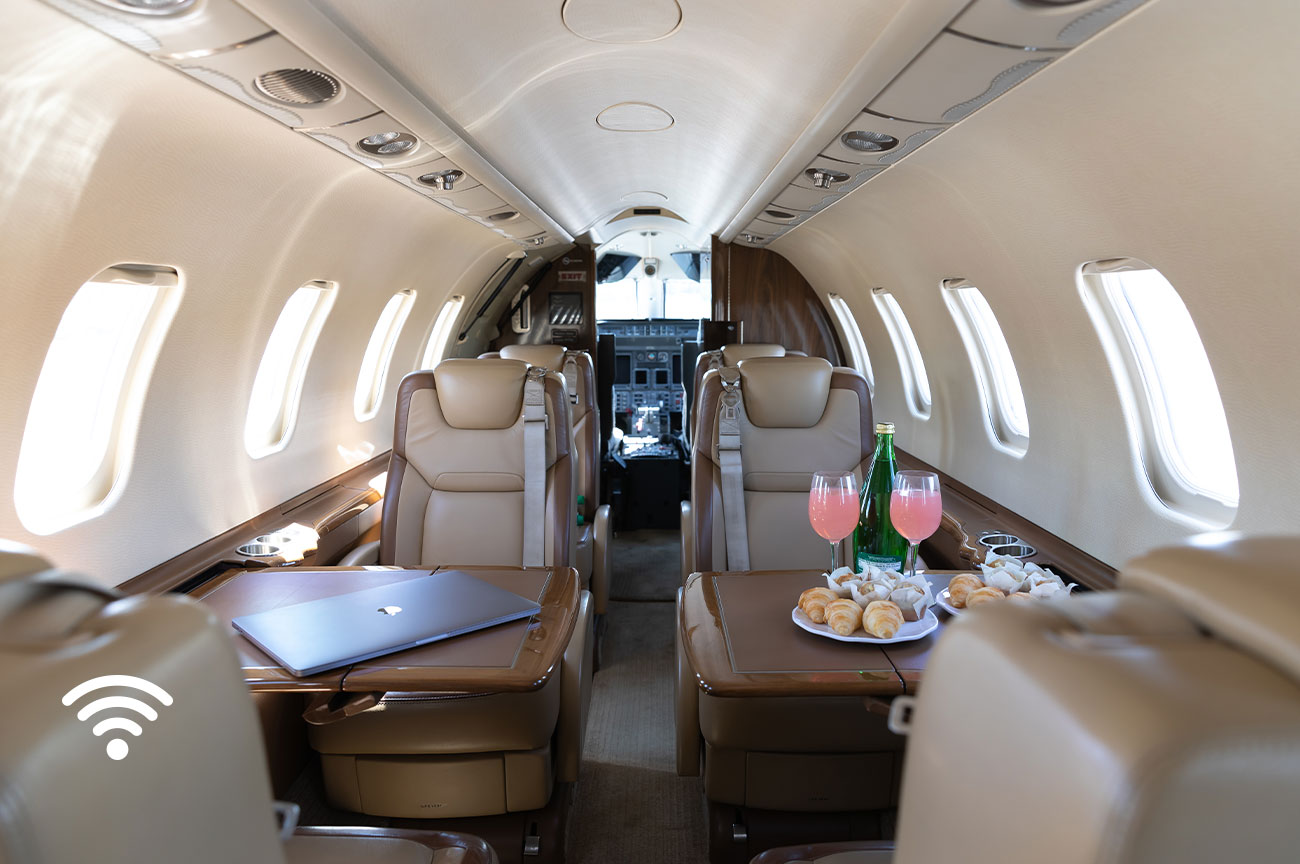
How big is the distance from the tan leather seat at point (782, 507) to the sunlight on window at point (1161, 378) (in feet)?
3.02

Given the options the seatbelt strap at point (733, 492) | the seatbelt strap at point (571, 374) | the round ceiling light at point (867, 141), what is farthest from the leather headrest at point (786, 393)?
the seatbelt strap at point (571, 374)

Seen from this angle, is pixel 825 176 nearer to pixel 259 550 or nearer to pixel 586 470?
pixel 586 470

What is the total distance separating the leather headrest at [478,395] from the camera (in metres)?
3.36

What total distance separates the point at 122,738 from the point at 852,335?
337 inches

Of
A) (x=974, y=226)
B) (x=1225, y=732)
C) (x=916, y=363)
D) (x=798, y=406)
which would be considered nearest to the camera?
(x=1225, y=732)

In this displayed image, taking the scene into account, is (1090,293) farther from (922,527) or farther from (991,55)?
(922,527)

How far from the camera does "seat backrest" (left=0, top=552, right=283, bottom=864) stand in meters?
0.48

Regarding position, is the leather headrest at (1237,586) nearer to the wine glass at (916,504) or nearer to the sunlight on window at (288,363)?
the wine glass at (916,504)

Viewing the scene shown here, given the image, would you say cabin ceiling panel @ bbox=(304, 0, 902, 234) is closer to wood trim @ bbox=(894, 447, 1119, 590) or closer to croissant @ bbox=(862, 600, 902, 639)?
croissant @ bbox=(862, 600, 902, 639)

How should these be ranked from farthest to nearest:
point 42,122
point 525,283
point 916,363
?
point 525,283 < point 916,363 < point 42,122

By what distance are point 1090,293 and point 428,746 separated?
2.76 m

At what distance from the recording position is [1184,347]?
311cm

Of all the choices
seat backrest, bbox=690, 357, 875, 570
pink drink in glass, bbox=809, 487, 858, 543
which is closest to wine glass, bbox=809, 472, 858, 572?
pink drink in glass, bbox=809, 487, 858, 543

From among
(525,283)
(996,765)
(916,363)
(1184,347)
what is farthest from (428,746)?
(525,283)
